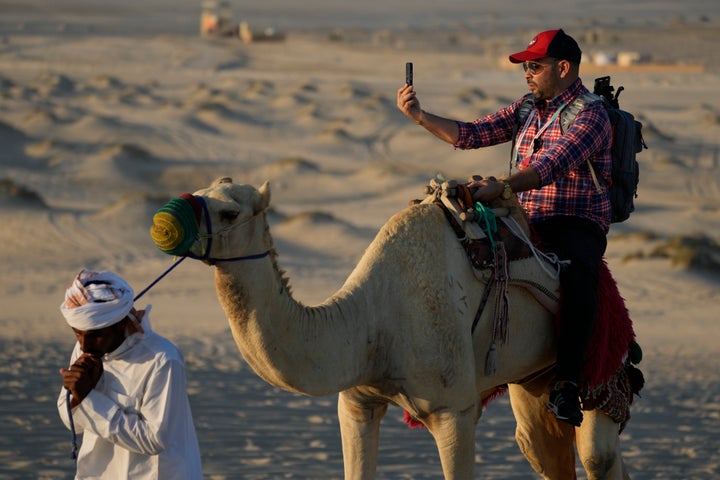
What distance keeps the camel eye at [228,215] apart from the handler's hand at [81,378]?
68cm

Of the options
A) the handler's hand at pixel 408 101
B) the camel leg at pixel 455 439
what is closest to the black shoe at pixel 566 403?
the camel leg at pixel 455 439

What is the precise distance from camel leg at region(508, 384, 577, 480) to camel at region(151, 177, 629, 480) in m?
0.46

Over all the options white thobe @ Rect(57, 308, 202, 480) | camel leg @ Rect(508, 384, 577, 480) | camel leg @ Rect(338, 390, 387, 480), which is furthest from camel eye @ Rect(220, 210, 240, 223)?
camel leg @ Rect(508, 384, 577, 480)

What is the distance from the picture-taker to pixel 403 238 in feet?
18.3

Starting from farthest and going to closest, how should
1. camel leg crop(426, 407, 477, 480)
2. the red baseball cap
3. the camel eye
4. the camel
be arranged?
the red baseball cap, camel leg crop(426, 407, 477, 480), the camel, the camel eye

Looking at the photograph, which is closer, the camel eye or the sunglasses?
the camel eye

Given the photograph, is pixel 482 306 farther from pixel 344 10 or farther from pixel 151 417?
pixel 344 10

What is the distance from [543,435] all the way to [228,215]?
2429 mm

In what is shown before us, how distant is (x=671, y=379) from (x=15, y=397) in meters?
5.28

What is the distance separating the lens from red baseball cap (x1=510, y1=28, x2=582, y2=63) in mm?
5930

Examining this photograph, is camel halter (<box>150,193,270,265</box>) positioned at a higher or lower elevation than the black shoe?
higher

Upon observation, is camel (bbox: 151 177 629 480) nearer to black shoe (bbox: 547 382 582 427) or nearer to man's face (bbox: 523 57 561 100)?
black shoe (bbox: 547 382 582 427)

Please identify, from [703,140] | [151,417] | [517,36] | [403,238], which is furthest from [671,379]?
[517,36]

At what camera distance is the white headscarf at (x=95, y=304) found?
14.8ft
